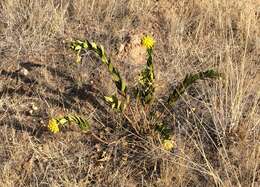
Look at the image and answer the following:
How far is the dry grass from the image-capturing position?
2506mm

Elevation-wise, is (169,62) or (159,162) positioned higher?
(169,62)

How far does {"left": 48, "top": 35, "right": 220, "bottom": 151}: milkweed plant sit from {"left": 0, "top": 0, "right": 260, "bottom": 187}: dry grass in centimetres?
7

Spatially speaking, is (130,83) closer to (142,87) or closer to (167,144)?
(142,87)

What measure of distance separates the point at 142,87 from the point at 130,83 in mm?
354

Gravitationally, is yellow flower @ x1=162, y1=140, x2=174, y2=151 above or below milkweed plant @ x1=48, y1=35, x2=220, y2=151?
below

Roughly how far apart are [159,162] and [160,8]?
149 centimetres

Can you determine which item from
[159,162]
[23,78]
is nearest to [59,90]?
[23,78]

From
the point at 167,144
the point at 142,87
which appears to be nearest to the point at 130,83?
the point at 142,87

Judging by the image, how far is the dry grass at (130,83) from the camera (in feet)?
8.22

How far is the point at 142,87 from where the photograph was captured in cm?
272

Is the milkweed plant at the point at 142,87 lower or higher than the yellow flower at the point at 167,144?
higher

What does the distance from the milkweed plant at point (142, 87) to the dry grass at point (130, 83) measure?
0.07 meters

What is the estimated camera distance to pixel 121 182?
8.09 ft

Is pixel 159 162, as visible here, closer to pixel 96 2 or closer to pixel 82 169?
pixel 82 169
